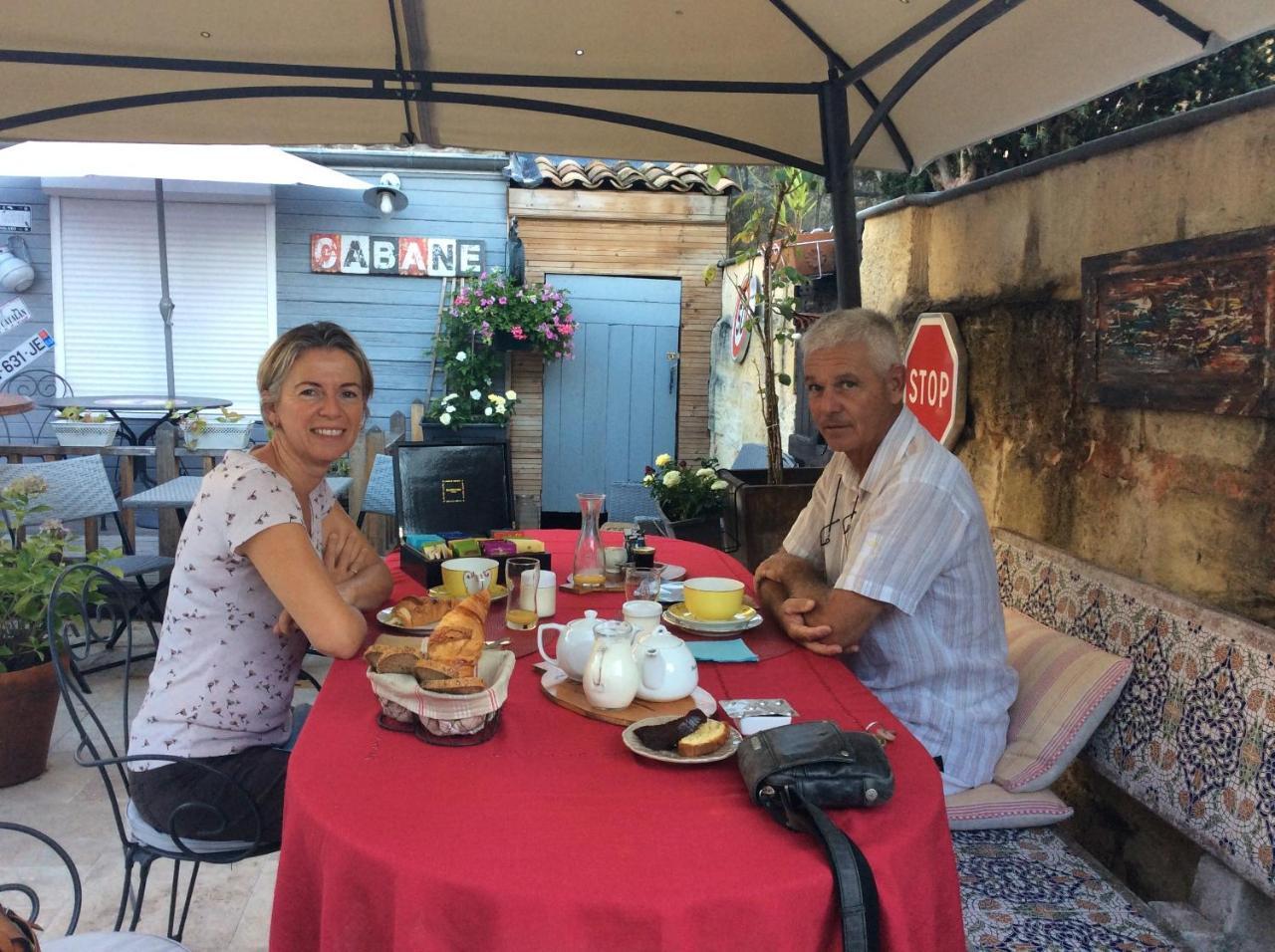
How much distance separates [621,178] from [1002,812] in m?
6.46

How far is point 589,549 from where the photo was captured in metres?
2.62

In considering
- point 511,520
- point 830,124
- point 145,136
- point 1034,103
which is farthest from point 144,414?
point 1034,103

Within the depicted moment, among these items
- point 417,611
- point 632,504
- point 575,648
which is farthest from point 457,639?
point 632,504

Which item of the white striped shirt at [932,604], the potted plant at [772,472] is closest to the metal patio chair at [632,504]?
the potted plant at [772,472]

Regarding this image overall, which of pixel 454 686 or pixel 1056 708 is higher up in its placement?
pixel 454 686

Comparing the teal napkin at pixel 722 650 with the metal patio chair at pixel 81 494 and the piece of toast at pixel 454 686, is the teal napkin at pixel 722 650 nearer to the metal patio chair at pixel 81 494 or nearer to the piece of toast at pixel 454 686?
the piece of toast at pixel 454 686

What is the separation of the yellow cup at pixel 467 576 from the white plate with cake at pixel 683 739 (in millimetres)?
939

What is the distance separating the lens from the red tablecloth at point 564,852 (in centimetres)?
112

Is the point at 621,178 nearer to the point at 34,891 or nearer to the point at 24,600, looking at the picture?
the point at 24,600

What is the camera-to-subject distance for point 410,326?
784cm

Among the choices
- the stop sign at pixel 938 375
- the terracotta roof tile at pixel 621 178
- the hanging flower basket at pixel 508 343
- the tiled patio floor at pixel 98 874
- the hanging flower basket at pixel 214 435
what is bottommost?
the tiled patio floor at pixel 98 874

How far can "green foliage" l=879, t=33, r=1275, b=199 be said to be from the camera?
4785mm

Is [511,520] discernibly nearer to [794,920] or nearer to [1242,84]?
[794,920]

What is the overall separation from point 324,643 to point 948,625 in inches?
55.4
